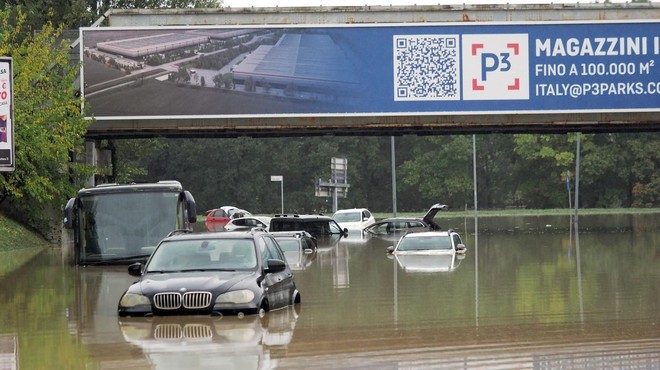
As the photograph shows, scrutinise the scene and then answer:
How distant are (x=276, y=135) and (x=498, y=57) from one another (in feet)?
28.6

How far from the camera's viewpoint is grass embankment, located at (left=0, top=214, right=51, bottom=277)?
42.4m

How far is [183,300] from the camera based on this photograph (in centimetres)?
1758

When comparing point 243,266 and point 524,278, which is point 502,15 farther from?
point 243,266

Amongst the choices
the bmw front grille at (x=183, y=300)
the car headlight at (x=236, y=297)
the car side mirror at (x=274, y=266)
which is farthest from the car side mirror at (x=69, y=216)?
the car headlight at (x=236, y=297)

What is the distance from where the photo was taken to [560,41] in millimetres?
47250

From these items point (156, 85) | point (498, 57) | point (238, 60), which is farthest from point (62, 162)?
point (498, 57)

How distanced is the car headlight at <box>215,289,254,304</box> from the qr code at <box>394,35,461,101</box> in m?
29.5

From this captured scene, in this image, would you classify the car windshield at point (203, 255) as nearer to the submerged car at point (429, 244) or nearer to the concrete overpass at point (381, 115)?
the submerged car at point (429, 244)

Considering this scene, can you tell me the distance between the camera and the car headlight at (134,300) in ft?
58.7

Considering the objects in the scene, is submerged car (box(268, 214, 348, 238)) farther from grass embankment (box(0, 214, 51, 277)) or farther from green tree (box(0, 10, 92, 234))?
green tree (box(0, 10, 92, 234))

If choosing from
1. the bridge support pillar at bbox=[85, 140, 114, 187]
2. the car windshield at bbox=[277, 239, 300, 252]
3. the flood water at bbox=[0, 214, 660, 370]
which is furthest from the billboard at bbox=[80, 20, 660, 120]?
the flood water at bbox=[0, 214, 660, 370]

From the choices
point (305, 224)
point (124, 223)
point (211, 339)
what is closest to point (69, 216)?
point (124, 223)

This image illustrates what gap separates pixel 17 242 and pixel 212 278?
31.1 metres

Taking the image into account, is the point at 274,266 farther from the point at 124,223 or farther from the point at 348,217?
the point at 348,217
